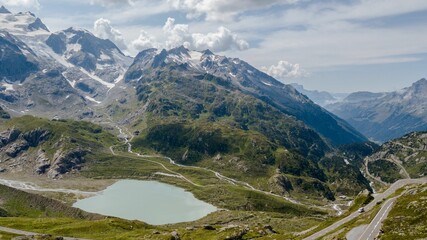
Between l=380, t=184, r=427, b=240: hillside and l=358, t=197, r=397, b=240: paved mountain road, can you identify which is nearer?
l=380, t=184, r=427, b=240: hillside

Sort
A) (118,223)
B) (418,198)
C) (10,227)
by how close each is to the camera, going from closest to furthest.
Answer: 1. (418,198)
2. (10,227)
3. (118,223)

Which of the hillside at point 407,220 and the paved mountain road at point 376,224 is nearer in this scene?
the hillside at point 407,220

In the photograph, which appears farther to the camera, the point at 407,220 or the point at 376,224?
the point at 376,224

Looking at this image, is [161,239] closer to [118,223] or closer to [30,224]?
[118,223]

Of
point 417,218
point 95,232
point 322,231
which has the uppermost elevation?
point 417,218

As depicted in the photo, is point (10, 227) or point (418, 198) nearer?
point (418, 198)

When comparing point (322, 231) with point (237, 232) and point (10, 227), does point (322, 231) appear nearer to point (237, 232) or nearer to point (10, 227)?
point (237, 232)

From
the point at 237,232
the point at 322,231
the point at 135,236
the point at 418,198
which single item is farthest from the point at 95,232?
the point at 418,198

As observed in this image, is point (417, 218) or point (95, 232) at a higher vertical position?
point (417, 218)

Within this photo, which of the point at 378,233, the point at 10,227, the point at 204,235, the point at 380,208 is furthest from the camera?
the point at 10,227

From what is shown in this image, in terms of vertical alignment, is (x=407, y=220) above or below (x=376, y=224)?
above
